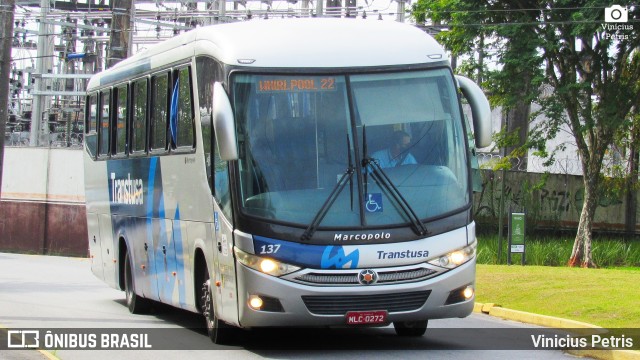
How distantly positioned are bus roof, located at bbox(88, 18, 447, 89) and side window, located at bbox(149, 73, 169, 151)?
1.80 meters

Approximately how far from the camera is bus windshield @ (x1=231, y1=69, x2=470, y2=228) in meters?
11.3

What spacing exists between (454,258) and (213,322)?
9.47ft

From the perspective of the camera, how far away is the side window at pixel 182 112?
43.8 ft

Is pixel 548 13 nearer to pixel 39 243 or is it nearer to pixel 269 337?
pixel 269 337

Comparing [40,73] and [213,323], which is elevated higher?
[40,73]

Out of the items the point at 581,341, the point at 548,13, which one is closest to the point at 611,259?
the point at 548,13

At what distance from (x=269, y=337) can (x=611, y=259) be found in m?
18.7

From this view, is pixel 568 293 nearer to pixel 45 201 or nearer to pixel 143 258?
pixel 143 258

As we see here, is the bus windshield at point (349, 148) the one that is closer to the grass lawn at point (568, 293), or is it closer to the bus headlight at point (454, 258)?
the bus headlight at point (454, 258)

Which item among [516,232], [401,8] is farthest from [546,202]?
[516,232]

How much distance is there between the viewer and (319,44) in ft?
39.2

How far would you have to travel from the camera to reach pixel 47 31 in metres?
46.8

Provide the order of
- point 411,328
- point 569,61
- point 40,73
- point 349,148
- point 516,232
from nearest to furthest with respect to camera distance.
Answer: point 349,148 < point 411,328 < point 516,232 < point 569,61 < point 40,73

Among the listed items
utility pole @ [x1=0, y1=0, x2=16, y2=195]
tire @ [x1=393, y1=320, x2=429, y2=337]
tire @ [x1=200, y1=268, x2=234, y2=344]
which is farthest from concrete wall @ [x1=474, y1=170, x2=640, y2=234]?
tire @ [x1=200, y1=268, x2=234, y2=344]
